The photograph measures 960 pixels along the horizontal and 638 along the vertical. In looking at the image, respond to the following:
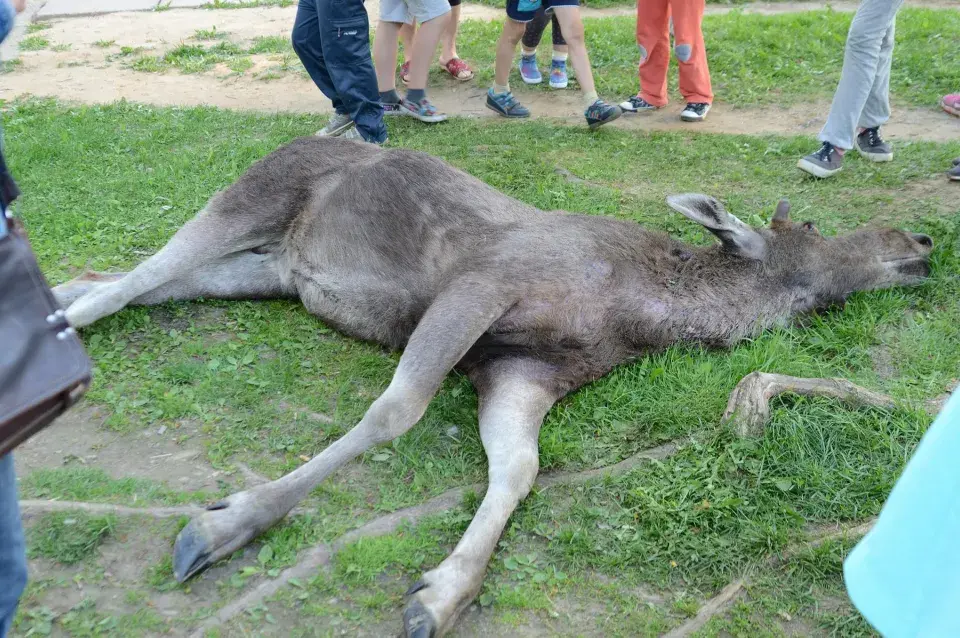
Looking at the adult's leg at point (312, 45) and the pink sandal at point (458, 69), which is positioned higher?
the adult's leg at point (312, 45)

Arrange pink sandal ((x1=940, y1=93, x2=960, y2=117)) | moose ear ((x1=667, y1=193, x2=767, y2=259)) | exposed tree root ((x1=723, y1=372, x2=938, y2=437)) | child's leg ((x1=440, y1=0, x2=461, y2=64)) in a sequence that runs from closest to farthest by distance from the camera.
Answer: exposed tree root ((x1=723, y1=372, x2=938, y2=437)) < moose ear ((x1=667, y1=193, x2=767, y2=259)) < pink sandal ((x1=940, y1=93, x2=960, y2=117)) < child's leg ((x1=440, y1=0, x2=461, y2=64))

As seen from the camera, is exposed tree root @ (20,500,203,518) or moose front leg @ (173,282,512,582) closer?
moose front leg @ (173,282,512,582)

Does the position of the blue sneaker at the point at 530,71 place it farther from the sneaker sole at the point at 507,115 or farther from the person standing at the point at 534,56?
the sneaker sole at the point at 507,115

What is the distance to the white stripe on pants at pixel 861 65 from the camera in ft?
20.6

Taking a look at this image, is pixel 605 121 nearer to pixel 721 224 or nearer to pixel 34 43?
pixel 721 224

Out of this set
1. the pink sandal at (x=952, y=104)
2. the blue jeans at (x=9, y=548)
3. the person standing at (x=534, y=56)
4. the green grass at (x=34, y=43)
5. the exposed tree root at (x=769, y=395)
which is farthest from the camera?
the green grass at (x=34, y=43)

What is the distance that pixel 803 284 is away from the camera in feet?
15.2

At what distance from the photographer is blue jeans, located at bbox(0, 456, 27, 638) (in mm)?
2158

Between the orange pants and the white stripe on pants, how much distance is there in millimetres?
1910

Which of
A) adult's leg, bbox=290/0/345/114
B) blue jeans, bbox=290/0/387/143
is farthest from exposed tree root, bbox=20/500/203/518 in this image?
adult's leg, bbox=290/0/345/114

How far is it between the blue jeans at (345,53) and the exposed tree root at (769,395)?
15.8 ft

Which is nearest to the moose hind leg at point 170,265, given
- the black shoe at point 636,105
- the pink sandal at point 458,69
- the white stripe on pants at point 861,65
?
the white stripe on pants at point 861,65

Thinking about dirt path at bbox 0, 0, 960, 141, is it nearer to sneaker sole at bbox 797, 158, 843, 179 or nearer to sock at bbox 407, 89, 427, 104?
sock at bbox 407, 89, 427, 104

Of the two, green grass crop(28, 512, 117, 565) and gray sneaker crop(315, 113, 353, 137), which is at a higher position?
gray sneaker crop(315, 113, 353, 137)
